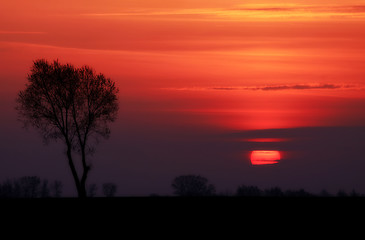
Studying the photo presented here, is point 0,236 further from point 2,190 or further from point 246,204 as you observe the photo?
point 2,190

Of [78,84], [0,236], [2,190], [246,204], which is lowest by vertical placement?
[0,236]

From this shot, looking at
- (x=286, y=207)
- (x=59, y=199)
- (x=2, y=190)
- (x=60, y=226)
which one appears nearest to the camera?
(x=60, y=226)

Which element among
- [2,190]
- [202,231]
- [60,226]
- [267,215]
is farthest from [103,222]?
[2,190]

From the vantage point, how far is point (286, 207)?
143ft

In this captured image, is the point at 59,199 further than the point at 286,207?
Yes

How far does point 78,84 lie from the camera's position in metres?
72.0

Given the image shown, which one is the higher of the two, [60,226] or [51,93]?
[51,93]

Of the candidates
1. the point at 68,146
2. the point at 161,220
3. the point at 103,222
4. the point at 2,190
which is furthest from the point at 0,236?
the point at 2,190

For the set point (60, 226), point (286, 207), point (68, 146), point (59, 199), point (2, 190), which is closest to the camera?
point (60, 226)

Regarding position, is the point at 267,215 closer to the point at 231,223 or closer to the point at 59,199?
the point at 231,223

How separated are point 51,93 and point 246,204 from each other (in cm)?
3261

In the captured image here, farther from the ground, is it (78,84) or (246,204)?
(78,84)

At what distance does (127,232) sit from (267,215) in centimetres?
929

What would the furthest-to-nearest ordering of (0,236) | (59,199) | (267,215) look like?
1. (59,199)
2. (267,215)
3. (0,236)
